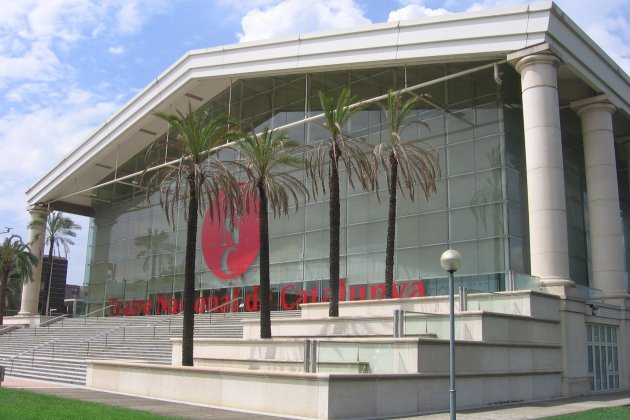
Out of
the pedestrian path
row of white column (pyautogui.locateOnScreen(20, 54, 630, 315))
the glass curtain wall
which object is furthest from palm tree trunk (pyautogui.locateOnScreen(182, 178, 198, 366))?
row of white column (pyautogui.locateOnScreen(20, 54, 630, 315))

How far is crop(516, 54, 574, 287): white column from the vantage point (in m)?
23.9

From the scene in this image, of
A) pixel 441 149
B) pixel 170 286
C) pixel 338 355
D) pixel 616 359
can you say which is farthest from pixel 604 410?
pixel 170 286

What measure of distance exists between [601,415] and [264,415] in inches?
318

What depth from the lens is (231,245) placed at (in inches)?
1617

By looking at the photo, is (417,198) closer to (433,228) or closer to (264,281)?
(433,228)

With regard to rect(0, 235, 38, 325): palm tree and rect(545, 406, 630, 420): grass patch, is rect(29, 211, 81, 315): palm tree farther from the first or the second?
rect(545, 406, 630, 420): grass patch

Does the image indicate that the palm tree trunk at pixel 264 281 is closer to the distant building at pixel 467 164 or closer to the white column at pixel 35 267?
the distant building at pixel 467 164

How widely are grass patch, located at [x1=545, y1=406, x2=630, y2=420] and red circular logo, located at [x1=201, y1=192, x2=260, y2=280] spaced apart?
81.1 ft

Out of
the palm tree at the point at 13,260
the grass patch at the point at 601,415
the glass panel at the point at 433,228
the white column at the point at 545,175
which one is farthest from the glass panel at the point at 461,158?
the palm tree at the point at 13,260

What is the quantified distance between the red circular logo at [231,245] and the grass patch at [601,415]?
24733 mm

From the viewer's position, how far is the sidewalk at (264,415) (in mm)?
15711

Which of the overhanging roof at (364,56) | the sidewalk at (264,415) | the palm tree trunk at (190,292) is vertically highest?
the overhanging roof at (364,56)

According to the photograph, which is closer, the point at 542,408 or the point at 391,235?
the point at 542,408

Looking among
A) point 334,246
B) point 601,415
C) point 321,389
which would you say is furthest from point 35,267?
point 601,415
